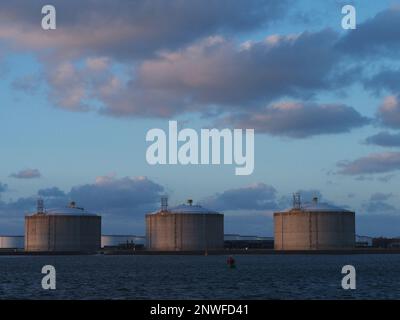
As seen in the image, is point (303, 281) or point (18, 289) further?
point (303, 281)

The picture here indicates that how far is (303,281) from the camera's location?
9156 cm
